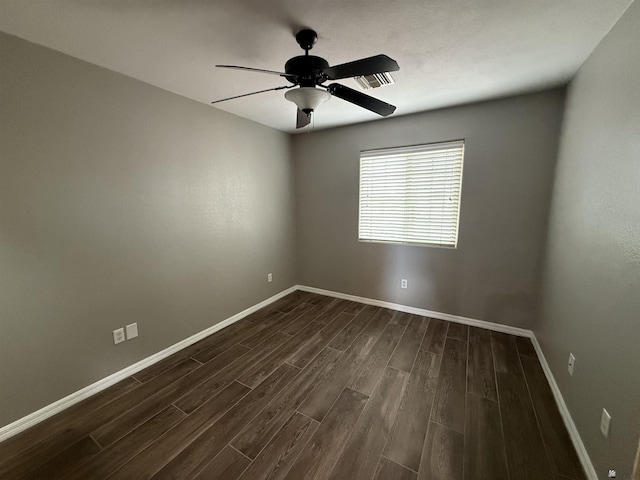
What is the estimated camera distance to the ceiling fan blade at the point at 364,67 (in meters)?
1.24

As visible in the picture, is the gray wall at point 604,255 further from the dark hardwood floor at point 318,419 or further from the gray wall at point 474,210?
the gray wall at point 474,210

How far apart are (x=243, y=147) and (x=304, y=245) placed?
1.75 meters

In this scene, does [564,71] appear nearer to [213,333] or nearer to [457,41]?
[457,41]

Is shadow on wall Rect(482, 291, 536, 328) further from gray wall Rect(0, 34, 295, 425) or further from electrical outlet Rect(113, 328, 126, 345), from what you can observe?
electrical outlet Rect(113, 328, 126, 345)

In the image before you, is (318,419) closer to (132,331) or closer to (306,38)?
(132,331)

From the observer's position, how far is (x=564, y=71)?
1.97m

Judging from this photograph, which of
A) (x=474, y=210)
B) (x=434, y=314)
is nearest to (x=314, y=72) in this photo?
(x=474, y=210)

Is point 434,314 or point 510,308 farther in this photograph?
point 434,314

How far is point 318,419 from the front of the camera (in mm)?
1677

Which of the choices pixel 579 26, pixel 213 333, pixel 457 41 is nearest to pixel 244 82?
pixel 457 41

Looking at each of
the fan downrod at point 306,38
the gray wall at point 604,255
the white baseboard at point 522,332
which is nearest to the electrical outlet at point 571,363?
the gray wall at point 604,255

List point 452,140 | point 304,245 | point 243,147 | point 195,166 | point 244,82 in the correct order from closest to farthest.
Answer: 1. point 244,82
2. point 195,166
3. point 452,140
4. point 243,147
5. point 304,245

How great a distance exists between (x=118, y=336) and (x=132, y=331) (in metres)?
0.10

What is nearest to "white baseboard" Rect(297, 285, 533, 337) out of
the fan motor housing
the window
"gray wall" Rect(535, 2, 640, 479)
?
"gray wall" Rect(535, 2, 640, 479)
